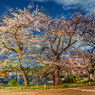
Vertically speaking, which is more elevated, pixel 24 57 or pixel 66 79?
pixel 24 57

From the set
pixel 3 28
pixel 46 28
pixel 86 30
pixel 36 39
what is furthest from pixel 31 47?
pixel 86 30

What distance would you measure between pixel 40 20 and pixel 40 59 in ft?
23.5

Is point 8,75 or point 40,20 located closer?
point 40,20

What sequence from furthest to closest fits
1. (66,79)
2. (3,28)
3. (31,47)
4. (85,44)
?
(66,79) < (85,44) < (31,47) < (3,28)

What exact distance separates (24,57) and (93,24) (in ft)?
46.4

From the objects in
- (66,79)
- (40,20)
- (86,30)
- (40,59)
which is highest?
(40,20)

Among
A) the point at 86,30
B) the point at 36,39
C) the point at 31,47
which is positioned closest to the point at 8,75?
the point at 31,47

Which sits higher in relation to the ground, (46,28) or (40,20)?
(40,20)

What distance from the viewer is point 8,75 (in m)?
22.3

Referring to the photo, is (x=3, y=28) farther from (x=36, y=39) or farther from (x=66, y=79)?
(x=66, y=79)

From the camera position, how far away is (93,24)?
2086cm

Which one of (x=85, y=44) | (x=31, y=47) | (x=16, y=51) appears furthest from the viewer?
(x=85, y=44)

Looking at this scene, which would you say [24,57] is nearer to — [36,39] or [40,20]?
[36,39]

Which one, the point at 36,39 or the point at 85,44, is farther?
the point at 85,44
